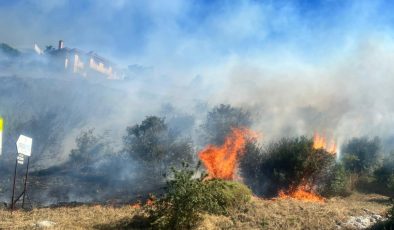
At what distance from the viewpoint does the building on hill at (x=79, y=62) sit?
299 ft

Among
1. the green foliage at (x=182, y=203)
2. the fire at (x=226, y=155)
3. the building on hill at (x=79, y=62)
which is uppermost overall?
the building on hill at (x=79, y=62)

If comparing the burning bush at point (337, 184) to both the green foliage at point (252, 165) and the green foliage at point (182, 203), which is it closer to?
the green foliage at point (252, 165)

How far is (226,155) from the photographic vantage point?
27.8m

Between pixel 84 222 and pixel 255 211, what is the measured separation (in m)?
6.81

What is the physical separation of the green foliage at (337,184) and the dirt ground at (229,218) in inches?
303

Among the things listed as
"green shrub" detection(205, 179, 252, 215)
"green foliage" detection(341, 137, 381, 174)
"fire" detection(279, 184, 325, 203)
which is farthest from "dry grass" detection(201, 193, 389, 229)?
"green foliage" detection(341, 137, 381, 174)

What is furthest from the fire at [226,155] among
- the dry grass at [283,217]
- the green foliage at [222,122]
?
the dry grass at [283,217]

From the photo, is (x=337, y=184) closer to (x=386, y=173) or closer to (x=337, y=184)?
(x=337, y=184)

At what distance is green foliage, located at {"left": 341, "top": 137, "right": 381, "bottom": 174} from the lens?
1330 inches

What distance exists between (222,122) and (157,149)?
5725 millimetres

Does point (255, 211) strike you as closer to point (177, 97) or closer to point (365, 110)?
point (365, 110)

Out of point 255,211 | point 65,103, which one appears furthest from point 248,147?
point 65,103

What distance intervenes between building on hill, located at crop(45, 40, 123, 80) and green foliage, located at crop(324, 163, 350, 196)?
75.3m

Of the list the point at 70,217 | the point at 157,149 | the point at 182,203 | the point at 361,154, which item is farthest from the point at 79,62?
the point at 182,203
